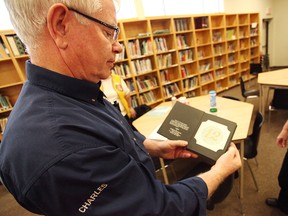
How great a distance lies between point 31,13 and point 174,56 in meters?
4.11

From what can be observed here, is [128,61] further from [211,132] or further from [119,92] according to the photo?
[211,132]

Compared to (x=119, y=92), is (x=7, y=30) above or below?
above

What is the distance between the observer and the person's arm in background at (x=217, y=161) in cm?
78

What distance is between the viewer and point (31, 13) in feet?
1.62

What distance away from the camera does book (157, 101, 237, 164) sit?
1.00 m

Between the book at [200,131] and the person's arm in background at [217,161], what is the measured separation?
1.9 inches

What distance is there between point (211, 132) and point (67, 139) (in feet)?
2.84

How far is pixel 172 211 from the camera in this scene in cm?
59

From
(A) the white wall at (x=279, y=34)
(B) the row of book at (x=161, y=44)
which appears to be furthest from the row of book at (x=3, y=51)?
(A) the white wall at (x=279, y=34)

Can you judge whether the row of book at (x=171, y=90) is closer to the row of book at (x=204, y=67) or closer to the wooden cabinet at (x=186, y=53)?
the wooden cabinet at (x=186, y=53)

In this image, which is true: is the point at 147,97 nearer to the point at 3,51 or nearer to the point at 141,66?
the point at 141,66

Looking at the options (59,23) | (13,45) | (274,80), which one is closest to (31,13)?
(59,23)

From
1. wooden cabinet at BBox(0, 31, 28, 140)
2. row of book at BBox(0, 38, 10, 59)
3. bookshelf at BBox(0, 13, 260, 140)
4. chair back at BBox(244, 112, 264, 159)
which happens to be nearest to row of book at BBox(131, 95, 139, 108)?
bookshelf at BBox(0, 13, 260, 140)

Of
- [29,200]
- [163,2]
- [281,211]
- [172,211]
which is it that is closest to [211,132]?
[172,211]
